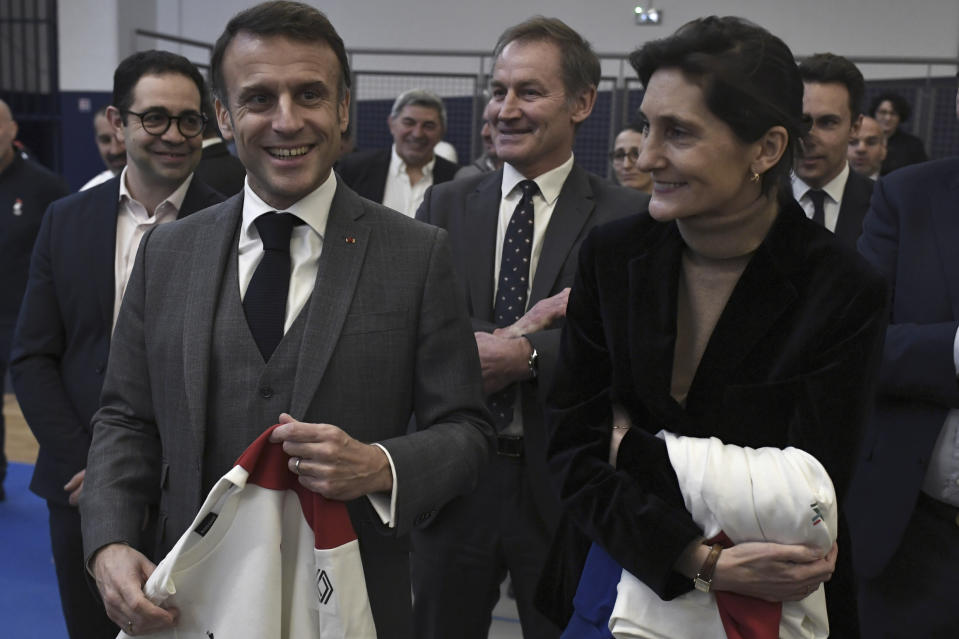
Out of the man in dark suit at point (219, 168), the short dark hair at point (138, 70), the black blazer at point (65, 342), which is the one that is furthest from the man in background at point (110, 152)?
the black blazer at point (65, 342)

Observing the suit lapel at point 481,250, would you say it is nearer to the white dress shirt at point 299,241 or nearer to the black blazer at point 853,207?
the white dress shirt at point 299,241

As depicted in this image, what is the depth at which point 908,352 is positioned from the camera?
2.00 meters

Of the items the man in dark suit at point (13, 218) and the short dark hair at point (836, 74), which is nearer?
the short dark hair at point (836, 74)

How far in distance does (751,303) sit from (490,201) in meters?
1.12

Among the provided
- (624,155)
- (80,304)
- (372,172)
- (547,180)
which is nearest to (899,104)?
(624,155)

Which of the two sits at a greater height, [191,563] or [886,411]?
[886,411]

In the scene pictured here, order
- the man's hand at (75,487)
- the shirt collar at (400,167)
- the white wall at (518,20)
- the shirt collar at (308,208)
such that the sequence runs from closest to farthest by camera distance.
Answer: the shirt collar at (308,208)
the man's hand at (75,487)
the shirt collar at (400,167)
the white wall at (518,20)

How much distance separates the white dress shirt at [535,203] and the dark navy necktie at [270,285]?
86 centimetres

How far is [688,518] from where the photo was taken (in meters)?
1.55

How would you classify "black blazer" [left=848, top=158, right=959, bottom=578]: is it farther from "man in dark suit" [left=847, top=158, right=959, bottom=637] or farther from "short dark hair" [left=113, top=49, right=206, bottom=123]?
"short dark hair" [left=113, top=49, right=206, bottom=123]

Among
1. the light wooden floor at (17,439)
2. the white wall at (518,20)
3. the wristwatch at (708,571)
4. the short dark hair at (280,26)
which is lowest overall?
the light wooden floor at (17,439)

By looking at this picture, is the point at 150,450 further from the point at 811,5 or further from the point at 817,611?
the point at 811,5

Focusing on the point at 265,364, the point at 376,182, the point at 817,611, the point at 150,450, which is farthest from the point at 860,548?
the point at 376,182

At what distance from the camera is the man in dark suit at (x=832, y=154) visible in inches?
120
